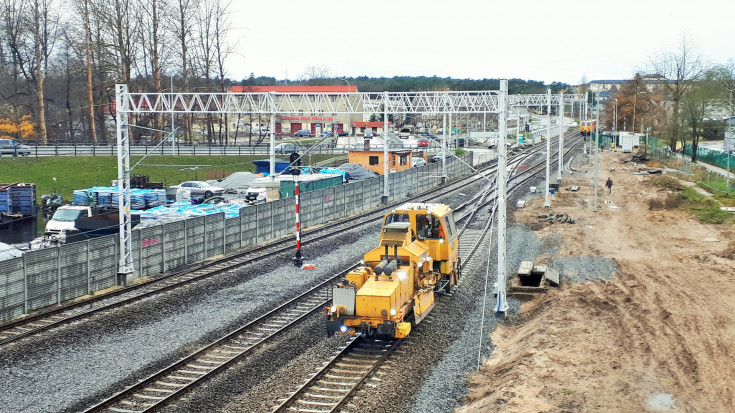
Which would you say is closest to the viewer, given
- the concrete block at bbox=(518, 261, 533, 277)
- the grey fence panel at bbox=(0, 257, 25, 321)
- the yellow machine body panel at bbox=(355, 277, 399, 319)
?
the yellow machine body panel at bbox=(355, 277, 399, 319)

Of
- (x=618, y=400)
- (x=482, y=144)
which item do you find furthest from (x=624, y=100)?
(x=618, y=400)

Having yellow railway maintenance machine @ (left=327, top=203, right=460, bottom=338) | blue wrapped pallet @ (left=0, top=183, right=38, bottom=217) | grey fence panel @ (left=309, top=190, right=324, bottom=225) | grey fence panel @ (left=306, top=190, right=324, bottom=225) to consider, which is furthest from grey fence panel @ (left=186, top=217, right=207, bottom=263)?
blue wrapped pallet @ (left=0, top=183, right=38, bottom=217)

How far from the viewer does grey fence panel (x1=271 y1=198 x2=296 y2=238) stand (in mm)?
33625

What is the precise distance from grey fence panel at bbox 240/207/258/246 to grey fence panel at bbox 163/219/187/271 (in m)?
4.14

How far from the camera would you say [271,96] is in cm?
3450

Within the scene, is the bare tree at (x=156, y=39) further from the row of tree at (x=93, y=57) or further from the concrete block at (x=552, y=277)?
the concrete block at (x=552, y=277)

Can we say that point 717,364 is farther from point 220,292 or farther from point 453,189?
point 453,189

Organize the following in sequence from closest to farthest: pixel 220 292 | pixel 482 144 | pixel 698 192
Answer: pixel 220 292, pixel 698 192, pixel 482 144

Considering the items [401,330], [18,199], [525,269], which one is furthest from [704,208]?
[18,199]

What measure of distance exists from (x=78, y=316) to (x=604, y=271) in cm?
1846

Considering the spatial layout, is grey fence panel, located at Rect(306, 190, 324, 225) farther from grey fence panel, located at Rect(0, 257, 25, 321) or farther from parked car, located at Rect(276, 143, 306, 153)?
parked car, located at Rect(276, 143, 306, 153)

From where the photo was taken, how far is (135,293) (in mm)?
22578

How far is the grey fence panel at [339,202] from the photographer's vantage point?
40.5 m

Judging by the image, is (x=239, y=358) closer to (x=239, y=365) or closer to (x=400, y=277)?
(x=239, y=365)
